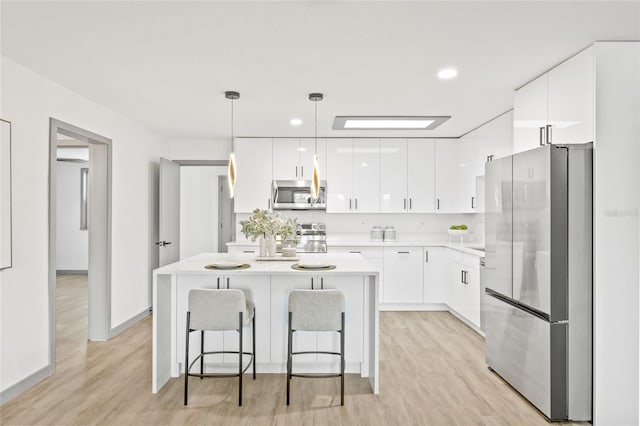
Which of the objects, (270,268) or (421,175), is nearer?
(270,268)

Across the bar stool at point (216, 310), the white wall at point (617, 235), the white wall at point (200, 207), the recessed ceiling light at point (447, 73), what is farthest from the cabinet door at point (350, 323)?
the white wall at point (200, 207)

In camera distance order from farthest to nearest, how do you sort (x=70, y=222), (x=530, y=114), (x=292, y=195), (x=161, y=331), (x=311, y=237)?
1. (x=70, y=222)
2. (x=311, y=237)
3. (x=292, y=195)
4. (x=530, y=114)
5. (x=161, y=331)

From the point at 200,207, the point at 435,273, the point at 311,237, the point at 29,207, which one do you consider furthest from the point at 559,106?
the point at 200,207

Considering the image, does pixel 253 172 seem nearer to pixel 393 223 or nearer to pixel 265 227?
pixel 393 223

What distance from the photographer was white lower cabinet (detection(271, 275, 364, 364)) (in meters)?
3.46

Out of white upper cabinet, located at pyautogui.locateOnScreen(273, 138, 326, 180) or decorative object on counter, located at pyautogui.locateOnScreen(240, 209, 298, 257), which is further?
white upper cabinet, located at pyautogui.locateOnScreen(273, 138, 326, 180)

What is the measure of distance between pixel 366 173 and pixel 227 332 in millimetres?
3373

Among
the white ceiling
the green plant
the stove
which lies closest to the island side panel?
the green plant

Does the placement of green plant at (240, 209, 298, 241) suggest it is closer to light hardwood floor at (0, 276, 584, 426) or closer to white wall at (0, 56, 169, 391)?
A: light hardwood floor at (0, 276, 584, 426)

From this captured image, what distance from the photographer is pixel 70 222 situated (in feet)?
29.4

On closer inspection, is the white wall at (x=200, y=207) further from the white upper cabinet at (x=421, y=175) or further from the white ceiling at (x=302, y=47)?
the white ceiling at (x=302, y=47)

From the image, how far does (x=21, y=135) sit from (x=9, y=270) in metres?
1.00

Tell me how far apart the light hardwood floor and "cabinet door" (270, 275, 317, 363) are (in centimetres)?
19

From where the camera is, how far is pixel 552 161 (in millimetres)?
2725
